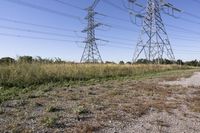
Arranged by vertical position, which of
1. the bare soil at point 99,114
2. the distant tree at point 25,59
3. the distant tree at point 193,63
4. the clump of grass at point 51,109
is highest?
the distant tree at point 25,59

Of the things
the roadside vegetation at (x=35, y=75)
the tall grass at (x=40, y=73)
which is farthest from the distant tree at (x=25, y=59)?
the tall grass at (x=40, y=73)

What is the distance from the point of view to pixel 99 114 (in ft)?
24.5

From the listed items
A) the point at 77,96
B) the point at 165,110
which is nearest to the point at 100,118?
the point at 165,110

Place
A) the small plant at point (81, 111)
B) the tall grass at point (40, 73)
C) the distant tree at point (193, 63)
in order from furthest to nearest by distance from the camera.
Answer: the distant tree at point (193, 63) < the tall grass at point (40, 73) < the small plant at point (81, 111)

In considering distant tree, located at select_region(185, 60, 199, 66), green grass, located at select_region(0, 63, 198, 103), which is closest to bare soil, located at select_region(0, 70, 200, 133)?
green grass, located at select_region(0, 63, 198, 103)

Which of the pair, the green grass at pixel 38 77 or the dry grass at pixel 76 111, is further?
the green grass at pixel 38 77

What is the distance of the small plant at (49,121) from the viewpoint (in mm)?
6182

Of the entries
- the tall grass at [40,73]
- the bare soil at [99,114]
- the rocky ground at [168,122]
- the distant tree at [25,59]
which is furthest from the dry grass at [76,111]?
the distant tree at [25,59]

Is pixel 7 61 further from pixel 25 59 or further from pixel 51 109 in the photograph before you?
pixel 51 109

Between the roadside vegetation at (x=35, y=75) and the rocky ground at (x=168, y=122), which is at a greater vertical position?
the roadside vegetation at (x=35, y=75)

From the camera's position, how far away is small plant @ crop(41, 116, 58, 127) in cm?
618

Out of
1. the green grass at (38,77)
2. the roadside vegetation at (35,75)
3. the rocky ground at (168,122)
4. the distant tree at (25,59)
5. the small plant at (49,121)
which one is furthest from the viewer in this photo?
the distant tree at (25,59)

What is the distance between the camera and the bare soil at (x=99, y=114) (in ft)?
20.4

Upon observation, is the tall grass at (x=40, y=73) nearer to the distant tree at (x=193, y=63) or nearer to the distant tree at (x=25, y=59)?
the distant tree at (x=25, y=59)
